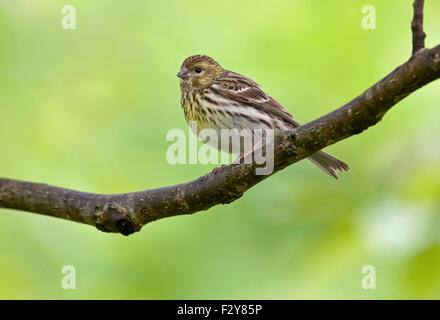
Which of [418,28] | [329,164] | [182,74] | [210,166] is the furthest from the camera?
[182,74]

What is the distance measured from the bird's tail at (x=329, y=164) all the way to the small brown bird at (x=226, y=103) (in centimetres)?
17

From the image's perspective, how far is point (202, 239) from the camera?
15.8 ft

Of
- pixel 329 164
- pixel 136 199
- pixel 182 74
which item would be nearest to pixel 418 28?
pixel 329 164

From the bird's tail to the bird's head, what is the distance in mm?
1558

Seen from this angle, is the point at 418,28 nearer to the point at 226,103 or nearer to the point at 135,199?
the point at 135,199

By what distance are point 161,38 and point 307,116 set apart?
1.71 metres

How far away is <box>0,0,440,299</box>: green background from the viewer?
4098 millimetres

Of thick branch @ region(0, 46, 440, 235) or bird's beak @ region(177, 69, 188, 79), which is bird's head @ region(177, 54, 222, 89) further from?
thick branch @ region(0, 46, 440, 235)

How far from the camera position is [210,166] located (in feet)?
18.7

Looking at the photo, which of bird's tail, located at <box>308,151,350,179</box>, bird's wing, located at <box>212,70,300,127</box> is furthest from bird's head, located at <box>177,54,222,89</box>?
bird's tail, located at <box>308,151,350,179</box>

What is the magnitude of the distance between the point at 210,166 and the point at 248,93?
82 centimetres

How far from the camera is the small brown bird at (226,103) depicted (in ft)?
18.4
